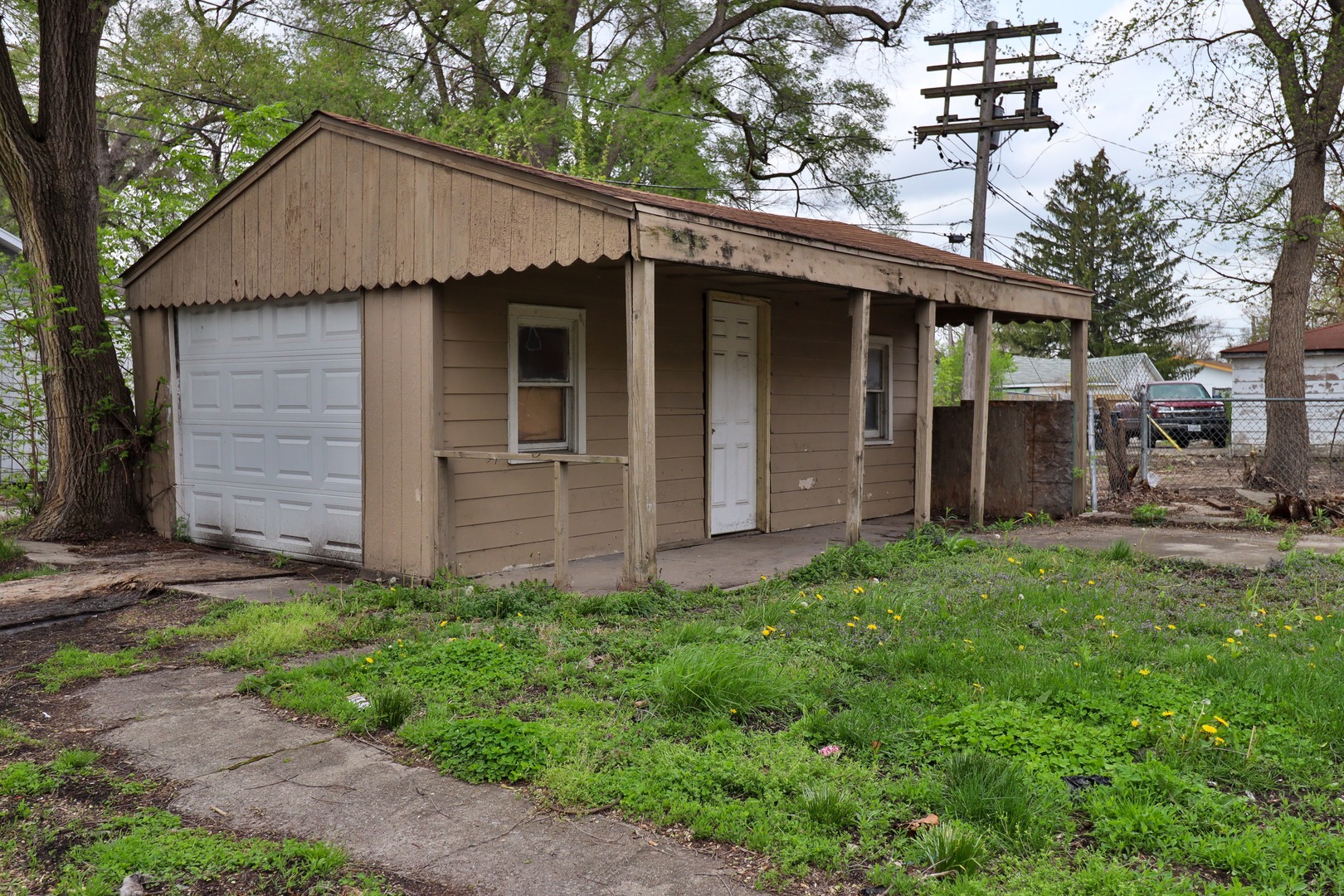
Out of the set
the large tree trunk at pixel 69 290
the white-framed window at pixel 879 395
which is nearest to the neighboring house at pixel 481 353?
the large tree trunk at pixel 69 290

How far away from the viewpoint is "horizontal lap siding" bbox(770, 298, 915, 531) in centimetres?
1052

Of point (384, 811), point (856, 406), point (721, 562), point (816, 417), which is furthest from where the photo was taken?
point (816, 417)

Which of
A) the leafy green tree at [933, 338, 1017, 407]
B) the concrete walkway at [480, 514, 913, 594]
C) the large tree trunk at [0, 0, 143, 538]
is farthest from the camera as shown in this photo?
the leafy green tree at [933, 338, 1017, 407]

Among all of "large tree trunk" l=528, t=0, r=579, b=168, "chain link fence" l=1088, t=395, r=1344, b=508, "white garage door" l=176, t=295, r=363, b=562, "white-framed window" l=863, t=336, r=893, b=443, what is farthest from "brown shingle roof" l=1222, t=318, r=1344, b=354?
"white garage door" l=176, t=295, r=363, b=562

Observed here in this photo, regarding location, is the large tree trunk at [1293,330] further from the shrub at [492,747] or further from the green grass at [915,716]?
the shrub at [492,747]

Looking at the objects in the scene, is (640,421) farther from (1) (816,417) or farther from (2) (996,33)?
(2) (996,33)

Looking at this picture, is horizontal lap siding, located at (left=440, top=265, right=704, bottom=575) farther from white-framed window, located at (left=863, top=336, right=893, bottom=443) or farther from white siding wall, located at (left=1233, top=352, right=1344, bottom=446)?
white siding wall, located at (left=1233, top=352, right=1344, bottom=446)

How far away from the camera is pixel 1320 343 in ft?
84.6

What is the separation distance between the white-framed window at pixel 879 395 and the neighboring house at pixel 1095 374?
765 inches

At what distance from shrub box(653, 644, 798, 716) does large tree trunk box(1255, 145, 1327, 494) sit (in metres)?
11.9

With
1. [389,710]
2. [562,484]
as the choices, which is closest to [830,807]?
[389,710]

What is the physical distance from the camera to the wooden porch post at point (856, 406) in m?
8.59

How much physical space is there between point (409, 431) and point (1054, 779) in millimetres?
5253

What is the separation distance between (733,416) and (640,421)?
359 cm
